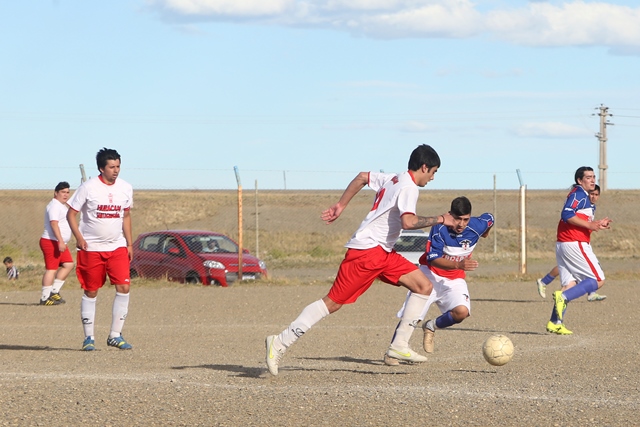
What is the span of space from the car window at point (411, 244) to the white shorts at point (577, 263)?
10.2 metres

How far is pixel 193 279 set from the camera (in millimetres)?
20703

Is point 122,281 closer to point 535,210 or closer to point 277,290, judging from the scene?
point 277,290

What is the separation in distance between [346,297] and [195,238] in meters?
13.0

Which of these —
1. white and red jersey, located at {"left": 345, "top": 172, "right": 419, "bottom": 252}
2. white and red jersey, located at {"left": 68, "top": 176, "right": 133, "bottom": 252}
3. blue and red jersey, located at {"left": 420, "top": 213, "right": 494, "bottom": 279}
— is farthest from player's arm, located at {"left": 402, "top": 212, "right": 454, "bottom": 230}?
white and red jersey, located at {"left": 68, "top": 176, "right": 133, "bottom": 252}

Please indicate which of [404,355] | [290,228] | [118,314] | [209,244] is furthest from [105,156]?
[290,228]

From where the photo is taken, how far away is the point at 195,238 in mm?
21172

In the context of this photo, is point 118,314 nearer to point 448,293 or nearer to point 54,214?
point 448,293

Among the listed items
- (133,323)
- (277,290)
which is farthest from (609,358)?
(277,290)

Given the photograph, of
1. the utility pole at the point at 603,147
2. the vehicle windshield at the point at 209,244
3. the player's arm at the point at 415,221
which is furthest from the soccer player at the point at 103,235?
the utility pole at the point at 603,147

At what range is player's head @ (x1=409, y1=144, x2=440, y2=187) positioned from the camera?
27.8ft

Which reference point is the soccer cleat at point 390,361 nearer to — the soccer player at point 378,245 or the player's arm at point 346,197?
the soccer player at point 378,245

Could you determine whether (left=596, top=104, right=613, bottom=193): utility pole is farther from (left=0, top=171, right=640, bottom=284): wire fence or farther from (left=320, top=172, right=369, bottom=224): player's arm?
(left=320, top=172, right=369, bottom=224): player's arm

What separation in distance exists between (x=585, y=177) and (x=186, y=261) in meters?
10.1

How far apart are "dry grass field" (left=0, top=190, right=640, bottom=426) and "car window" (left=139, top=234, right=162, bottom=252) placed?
107cm
